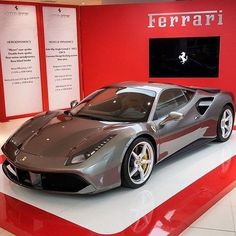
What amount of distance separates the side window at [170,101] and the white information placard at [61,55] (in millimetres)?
3933

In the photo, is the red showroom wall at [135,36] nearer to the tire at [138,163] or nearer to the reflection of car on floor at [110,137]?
the reflection of car on floor at [110,137]

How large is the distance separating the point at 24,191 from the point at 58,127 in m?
0.68

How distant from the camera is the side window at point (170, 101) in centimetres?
374

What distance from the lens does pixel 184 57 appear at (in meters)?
7.22

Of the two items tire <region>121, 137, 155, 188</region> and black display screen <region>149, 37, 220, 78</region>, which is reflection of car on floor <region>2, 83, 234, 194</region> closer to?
tire <region>121, 137, 155, 188</region>

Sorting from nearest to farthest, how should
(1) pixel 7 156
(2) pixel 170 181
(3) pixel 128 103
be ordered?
(1) pixel 7 156 < (2) pixel 170 181 < (3) pixel 128 103

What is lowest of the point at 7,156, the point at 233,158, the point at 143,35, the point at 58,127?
the point at 233,158

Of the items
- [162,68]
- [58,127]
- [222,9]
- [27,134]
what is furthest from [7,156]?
[222,9]

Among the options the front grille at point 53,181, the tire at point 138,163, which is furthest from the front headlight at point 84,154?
the tire at point 138,163

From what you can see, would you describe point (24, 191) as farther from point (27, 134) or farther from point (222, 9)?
point (222, 9)

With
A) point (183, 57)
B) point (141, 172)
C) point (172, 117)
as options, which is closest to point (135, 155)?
point (141, 172)

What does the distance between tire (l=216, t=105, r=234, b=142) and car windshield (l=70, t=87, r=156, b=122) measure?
132 centimetres

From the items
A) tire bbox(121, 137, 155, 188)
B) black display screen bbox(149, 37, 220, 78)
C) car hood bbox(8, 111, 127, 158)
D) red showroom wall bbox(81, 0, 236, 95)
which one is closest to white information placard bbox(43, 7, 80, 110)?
red showroom wall bbox(81, 0, 236, 95)

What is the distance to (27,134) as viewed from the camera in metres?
3.47
